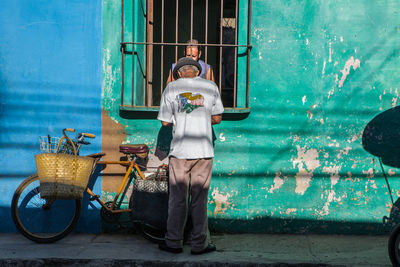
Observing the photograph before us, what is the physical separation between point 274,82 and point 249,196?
135cm

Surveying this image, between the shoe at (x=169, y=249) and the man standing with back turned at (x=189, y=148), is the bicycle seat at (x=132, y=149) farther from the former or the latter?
the shoe at (x=169, y=249)

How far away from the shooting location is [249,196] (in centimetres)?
509

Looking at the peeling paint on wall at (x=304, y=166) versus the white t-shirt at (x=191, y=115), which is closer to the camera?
the white t-shirt at (x=191, y=115)

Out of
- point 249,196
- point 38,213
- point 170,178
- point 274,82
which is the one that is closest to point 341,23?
point 274,82

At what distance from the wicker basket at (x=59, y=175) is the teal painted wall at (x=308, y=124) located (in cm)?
85

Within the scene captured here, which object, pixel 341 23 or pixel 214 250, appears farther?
pixel 341 23

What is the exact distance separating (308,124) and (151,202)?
→ 2.00 metres

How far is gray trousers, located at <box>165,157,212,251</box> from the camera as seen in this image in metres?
4.28

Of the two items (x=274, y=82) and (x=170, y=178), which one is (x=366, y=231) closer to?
(x=274, y=82)

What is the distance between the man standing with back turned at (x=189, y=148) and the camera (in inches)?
167

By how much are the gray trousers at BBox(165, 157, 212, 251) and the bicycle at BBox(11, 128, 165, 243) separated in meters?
0.45

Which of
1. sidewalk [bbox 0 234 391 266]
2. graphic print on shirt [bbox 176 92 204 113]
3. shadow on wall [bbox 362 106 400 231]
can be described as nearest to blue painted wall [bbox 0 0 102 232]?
sidewalk [bbox 0 234 391 266]

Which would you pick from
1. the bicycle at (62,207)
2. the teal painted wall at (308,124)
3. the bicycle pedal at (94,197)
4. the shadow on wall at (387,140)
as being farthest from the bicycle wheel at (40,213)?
the shadow on wall at (387,140)

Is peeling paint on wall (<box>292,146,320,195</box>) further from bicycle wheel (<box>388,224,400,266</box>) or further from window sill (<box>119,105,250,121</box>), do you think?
bicycle wheel (<box>388,224,400,266</box>)
